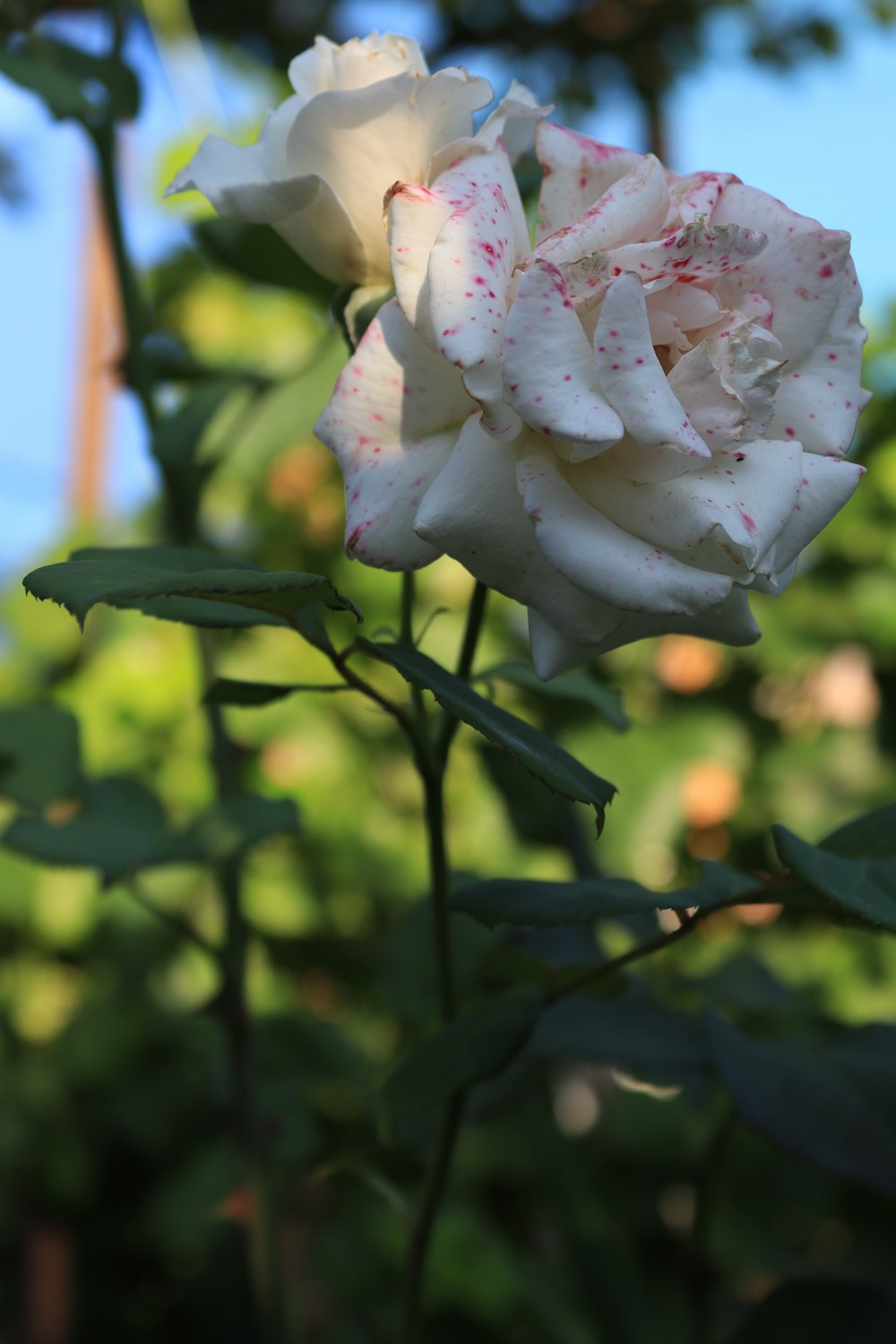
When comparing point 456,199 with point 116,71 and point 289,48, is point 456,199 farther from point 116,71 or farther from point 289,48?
point 289,48

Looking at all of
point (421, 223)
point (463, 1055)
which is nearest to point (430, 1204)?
point (463, 1055)

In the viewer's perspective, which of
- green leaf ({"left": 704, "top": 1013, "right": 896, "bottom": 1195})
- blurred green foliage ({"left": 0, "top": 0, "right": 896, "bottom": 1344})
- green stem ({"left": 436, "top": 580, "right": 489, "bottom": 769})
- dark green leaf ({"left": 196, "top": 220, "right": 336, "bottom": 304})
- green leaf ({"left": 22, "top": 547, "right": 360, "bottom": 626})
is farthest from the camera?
blurred green foliage ({"left": 0, "top": 0, "right": 896, "bottom": 1344})

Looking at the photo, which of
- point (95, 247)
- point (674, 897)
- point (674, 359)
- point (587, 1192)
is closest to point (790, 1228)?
point (587, 1192)

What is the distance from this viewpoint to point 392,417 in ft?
1.37

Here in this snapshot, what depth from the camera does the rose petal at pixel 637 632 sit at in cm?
41

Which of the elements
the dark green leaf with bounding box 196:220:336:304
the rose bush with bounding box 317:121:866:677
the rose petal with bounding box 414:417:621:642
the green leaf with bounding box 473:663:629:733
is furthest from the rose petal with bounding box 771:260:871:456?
the dark green leaf with bounding box 196:220:336:304

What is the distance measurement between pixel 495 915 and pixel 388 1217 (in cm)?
81

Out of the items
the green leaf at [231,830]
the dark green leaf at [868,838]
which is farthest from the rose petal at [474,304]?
the green leaf at [231,830]

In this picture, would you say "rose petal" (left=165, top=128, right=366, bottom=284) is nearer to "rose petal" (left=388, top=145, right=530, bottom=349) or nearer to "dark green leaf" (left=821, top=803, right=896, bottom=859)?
"rose petal" (left=388, top=145, right=530, bottom=349)

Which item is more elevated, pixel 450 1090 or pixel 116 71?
pixel 116 71

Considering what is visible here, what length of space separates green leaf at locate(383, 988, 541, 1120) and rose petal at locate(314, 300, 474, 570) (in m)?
0.19

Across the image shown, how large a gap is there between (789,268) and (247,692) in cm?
28

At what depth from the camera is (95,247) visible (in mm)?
2572

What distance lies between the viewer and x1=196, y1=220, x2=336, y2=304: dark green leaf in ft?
2.22
